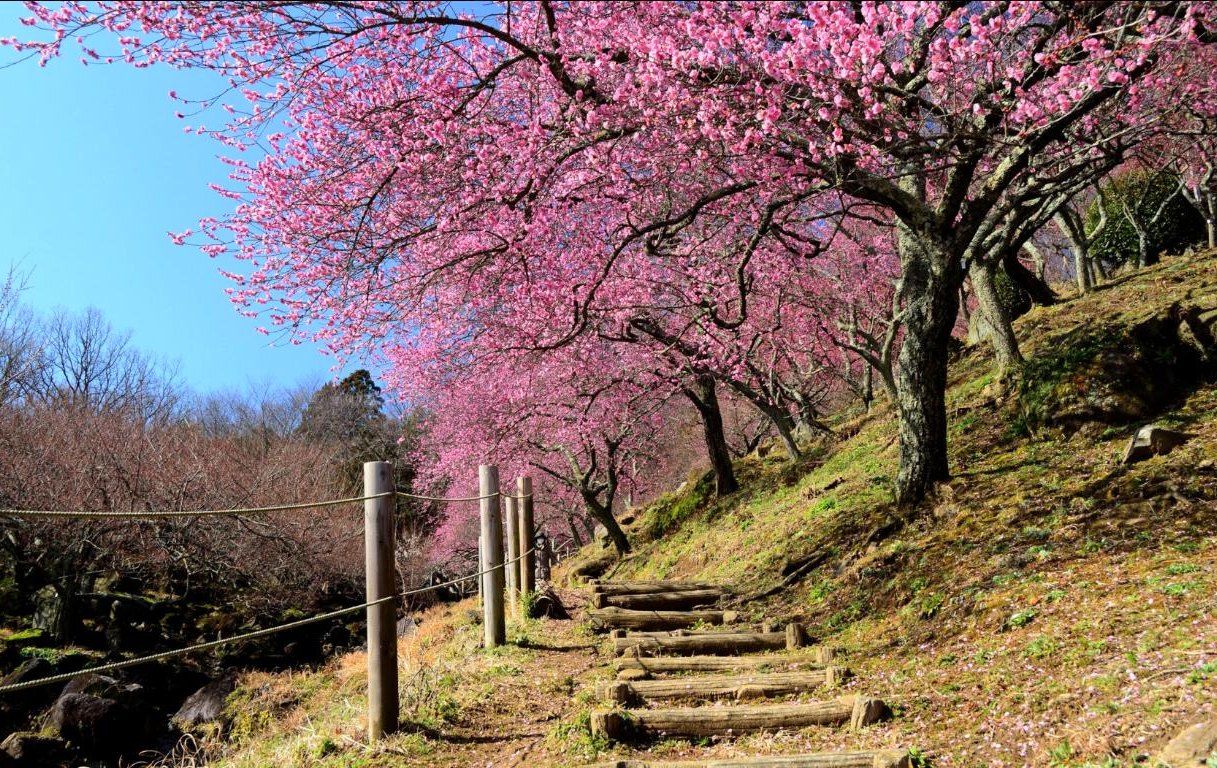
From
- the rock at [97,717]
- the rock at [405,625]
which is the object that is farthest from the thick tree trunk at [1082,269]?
the rock at [97,717]

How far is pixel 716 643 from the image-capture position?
6.18 metres

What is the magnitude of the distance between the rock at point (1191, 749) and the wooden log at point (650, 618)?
4.73 metres

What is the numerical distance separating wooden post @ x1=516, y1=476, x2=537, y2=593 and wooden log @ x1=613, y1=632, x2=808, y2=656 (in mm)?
3111

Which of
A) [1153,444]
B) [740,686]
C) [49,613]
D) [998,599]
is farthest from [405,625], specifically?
[1153,444]

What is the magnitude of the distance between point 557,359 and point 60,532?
11643 mm

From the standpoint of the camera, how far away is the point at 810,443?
1533cm

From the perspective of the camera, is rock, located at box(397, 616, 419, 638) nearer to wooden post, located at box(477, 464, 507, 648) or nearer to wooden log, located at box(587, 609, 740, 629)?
wooden log, located at box(587, 609, 740, 629)

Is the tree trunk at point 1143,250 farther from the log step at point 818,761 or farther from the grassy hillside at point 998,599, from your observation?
the log step at point 818,761

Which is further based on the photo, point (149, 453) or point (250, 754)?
point (149, 453)

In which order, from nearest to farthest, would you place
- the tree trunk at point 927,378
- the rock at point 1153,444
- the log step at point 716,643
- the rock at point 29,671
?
the log step at point 716,643
the rock at point 1153,444
the tree trunk at point 927,378
the rock at point 29,671

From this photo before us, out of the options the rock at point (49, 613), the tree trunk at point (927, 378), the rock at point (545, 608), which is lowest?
the rock at point (49, 613)

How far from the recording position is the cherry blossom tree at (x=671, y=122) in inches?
220

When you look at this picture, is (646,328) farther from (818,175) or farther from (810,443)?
(818,175)

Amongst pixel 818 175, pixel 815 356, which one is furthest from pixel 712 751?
pixel 815 356
